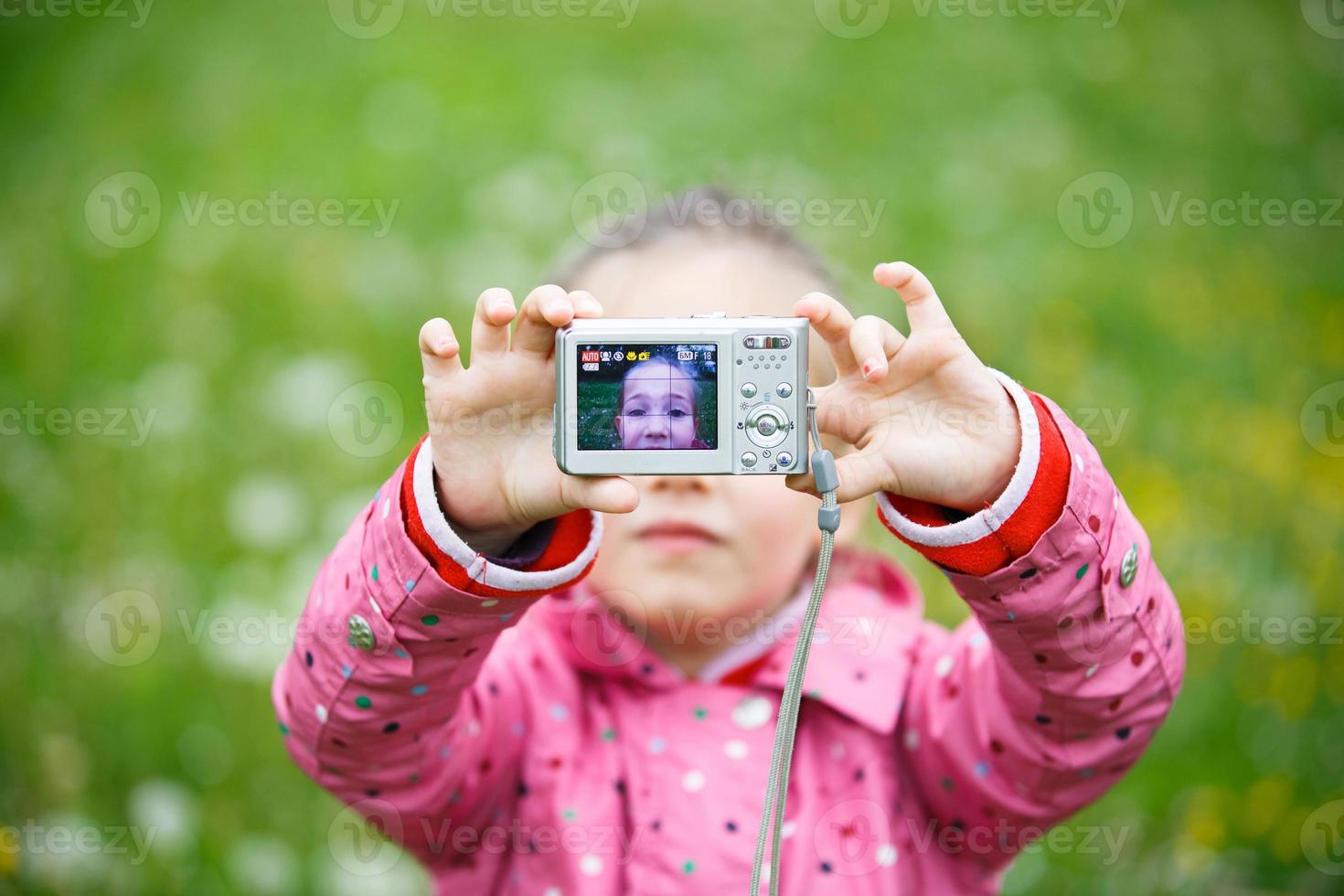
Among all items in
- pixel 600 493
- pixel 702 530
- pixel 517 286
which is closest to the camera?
pixel 600 493

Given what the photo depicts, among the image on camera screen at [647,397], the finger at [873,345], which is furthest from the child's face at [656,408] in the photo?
the finger at [873,345]

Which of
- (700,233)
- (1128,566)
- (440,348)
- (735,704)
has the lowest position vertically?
(735,704)

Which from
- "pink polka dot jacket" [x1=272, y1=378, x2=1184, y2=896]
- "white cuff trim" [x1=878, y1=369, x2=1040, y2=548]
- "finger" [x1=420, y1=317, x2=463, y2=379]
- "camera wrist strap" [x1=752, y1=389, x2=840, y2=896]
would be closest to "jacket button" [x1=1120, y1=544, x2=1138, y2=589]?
"pink polka dot jacket" [x1=272, y1=378, x2=1184, y2=896]

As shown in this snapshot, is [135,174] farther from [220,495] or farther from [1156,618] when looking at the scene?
[1156,618]

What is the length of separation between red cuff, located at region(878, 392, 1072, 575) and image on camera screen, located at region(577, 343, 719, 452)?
13 centimetres

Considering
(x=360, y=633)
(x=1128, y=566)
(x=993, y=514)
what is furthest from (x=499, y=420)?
(x=1128, y=566)

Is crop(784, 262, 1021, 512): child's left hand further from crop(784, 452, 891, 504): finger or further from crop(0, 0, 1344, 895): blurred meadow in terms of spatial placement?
crop(0, 0, 1344, 895): blurred meadow

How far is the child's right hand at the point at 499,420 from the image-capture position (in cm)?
78

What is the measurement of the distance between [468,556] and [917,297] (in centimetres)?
31

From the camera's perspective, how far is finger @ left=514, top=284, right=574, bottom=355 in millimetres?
769

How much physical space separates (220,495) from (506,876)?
90 centimetres

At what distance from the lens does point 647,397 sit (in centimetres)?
77

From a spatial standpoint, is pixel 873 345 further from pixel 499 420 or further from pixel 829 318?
pixel 499 420

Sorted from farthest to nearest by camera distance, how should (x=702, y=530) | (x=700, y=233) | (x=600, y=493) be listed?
(x=700, y=233)
(x=702, y=530)
(x=600, y=493)
